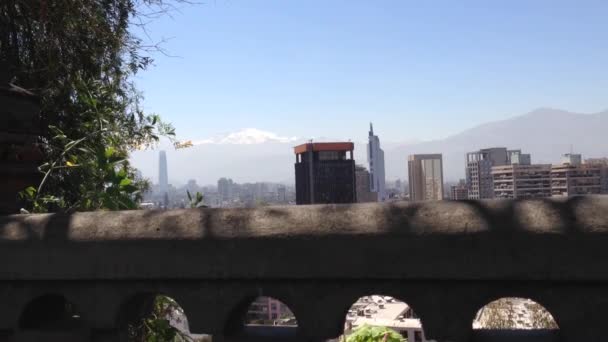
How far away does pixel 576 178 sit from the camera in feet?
440

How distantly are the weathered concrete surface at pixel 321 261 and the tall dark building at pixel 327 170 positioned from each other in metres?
138

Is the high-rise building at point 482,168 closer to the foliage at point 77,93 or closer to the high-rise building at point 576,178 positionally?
the high-rise building at point 576,178

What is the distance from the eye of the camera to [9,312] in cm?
240

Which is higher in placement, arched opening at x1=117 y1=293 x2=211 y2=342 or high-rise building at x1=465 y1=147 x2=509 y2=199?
high-rise building at x1=465 y1=147 x2=509 y2=199

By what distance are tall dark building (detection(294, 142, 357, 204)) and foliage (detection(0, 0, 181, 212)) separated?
13389 centimetres

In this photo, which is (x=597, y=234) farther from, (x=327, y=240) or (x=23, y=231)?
(x=23, y=231)

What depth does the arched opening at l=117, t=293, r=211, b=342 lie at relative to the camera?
2314 millimetres

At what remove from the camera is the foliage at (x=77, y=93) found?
4324 millimetres

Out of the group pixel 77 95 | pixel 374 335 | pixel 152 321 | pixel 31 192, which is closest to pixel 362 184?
pixel 77 95

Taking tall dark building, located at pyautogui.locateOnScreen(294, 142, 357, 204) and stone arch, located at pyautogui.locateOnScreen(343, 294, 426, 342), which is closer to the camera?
stone arch, located at pyautogui.locateOnScreen(343, 294, 426, 342)

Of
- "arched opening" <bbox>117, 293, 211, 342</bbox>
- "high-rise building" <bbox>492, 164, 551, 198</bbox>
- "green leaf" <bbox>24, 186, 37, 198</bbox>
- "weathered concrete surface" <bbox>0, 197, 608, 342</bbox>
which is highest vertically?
"high-rise building" <bbox>492, 164, 551, 198</bbox>

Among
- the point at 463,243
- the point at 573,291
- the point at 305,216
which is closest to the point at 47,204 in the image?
the point at 305,216

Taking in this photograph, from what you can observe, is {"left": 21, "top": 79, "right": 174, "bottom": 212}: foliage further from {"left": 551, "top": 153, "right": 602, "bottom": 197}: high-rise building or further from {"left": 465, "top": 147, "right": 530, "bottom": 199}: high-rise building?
{"left": 465, "top": 147, "right": 530, "bottom": 199}: high-rise building

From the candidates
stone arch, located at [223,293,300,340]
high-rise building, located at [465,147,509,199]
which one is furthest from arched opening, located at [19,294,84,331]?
high-rise building, located at [465,147,509,199]
